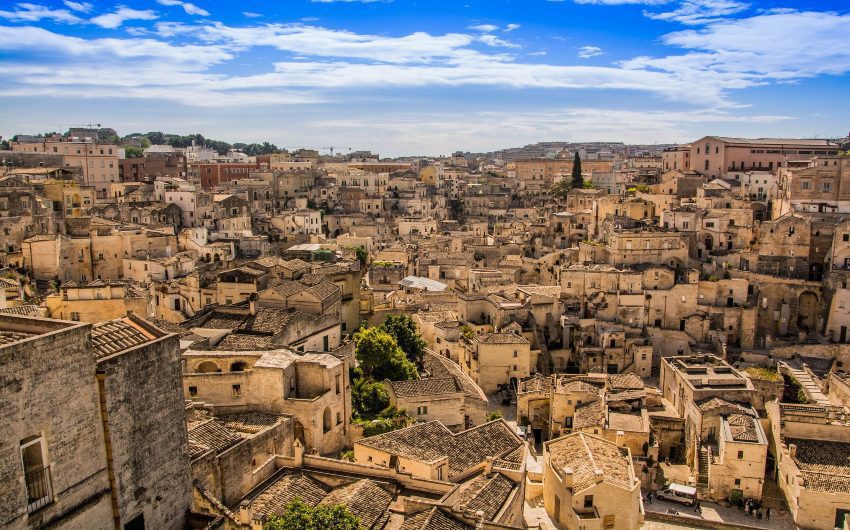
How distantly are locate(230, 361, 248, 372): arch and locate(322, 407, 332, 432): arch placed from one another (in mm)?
2975

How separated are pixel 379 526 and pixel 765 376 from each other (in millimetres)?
23958

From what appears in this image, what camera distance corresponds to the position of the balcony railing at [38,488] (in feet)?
28.3

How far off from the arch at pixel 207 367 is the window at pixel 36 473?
14.7 m

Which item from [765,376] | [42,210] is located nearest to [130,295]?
[42,210]

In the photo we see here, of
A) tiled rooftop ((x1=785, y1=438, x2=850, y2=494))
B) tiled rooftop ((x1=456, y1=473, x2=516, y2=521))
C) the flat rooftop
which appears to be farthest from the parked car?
the flat rooftop

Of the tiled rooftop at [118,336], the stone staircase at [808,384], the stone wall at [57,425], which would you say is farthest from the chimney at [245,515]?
the stone staircase at [808,384]

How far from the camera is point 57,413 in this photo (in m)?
8.83

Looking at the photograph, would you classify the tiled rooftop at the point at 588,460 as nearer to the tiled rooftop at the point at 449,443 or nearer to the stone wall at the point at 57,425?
the tiled rooftop at the point at 449,443

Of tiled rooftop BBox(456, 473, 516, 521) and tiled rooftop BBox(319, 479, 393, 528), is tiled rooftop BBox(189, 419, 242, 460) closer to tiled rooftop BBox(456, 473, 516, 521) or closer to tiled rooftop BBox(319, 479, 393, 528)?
tiled rooftop BBox(319, 479, 393, 528)

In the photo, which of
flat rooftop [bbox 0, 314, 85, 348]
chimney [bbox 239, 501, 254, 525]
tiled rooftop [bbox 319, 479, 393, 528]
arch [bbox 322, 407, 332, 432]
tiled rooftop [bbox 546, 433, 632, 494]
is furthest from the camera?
arch [bbox 322, 407, 332, 432]

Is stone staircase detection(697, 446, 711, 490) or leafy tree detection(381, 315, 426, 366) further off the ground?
leafy tree detection(381, 315, 426, 366)

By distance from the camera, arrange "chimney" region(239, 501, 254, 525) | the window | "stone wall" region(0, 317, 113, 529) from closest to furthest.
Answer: "stone wall" region(0, 317, 113, 529) → the window → "chimney" region(239, 501, 254, 525)

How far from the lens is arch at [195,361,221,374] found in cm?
2344

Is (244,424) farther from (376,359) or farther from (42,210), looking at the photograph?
(42,210)
